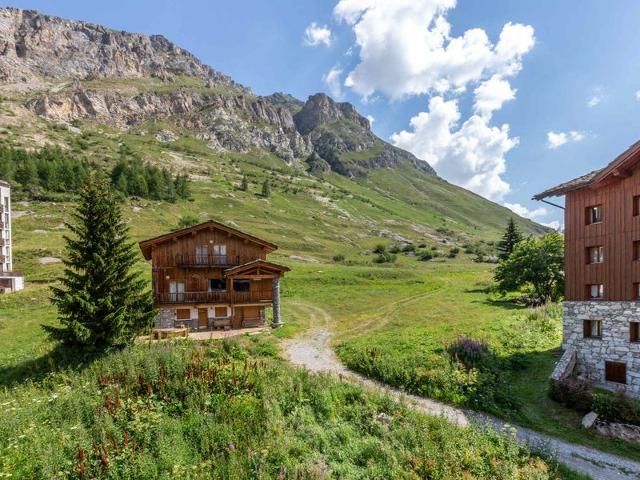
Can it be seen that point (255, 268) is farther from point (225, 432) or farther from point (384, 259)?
point (384, 259)

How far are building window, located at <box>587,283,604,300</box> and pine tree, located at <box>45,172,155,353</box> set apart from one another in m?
31.3

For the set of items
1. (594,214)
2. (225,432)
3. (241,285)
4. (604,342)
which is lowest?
(225,432)

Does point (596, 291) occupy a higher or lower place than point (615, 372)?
higher

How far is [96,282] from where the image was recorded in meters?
24.2

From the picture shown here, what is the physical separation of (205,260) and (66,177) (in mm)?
89622

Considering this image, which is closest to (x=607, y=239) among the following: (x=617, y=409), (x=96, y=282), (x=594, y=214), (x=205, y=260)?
(x=594, y=214)

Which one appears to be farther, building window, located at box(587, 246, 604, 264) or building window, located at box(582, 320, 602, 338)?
building window, located at box(587, 246, 604, 264)

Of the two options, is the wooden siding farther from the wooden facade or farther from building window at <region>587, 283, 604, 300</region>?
the wooden facade

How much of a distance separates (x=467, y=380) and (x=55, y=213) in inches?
3826

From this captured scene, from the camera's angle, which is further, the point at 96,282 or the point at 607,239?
the point at 607,239

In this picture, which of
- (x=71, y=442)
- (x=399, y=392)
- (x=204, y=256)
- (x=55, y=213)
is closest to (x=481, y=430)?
(x=399, y=392)

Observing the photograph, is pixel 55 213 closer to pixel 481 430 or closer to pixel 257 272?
pixel 257 272

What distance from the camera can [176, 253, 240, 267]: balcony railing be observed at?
37.0m

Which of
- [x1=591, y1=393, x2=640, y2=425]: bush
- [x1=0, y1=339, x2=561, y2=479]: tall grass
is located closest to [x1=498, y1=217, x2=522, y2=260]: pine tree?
[x1=591, y1=393, x2=640, y2=425]: bush
